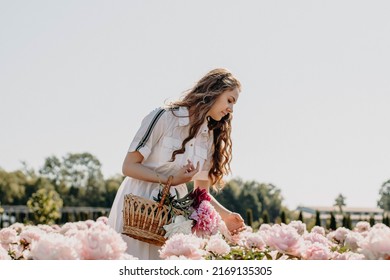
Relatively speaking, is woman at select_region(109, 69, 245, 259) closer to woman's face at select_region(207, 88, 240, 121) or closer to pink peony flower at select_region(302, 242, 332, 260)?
woman's face at select_region(207, 88, 240, 121)

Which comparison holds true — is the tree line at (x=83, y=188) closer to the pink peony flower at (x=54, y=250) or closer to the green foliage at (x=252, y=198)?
the green foliage at (x=252, y=198)

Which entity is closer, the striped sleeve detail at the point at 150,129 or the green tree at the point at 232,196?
the striped sleeve detail at the point at 150,129

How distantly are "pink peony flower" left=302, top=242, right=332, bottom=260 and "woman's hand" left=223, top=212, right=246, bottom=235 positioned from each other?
1228 mm

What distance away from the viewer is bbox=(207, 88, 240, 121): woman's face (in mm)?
3727

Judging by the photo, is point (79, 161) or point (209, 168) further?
point (79, 161)

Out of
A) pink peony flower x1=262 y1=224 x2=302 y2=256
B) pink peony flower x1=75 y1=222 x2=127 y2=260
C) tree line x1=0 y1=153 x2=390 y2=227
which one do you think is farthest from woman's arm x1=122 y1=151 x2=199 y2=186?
tree line x1=0 y1=153 x2=390 y2=227

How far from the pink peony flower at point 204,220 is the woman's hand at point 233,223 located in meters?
0.31

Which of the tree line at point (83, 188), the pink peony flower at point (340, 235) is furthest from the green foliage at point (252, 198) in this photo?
the pink peony flower at point (340, 235)

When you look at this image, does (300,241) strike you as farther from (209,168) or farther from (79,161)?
(79,161)

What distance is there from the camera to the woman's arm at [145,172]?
3.30m

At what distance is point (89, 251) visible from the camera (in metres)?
1.73

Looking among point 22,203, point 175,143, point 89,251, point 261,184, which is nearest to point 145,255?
point 175,143

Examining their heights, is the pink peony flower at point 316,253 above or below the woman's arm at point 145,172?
below

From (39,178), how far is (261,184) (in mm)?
28332
